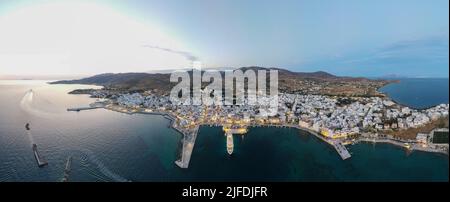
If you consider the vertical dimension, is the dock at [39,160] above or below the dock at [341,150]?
above

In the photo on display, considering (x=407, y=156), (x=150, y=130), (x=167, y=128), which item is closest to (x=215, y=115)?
(x=167, y=128)

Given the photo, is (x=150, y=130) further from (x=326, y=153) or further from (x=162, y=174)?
(x=326, y=153)

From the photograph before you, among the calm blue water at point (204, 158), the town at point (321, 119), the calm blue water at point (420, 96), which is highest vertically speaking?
the calm blue water at point (420, 96)

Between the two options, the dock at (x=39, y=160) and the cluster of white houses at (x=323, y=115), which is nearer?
the dock at (x=39, y=160)

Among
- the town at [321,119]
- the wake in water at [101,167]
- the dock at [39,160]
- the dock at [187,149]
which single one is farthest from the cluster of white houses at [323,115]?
the dock at [39,160]

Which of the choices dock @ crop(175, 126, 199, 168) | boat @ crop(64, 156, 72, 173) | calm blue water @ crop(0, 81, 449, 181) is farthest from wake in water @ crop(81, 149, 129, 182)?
dock @ crop(175, 126, 199, 168)

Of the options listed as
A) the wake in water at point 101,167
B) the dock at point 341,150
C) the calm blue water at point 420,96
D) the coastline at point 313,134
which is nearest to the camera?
the wake in water at point 101,167

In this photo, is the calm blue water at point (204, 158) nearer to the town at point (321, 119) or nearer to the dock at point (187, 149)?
the dock at point (187, 149)

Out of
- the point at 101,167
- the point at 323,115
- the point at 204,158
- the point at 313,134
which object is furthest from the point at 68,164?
the point at 323,115
